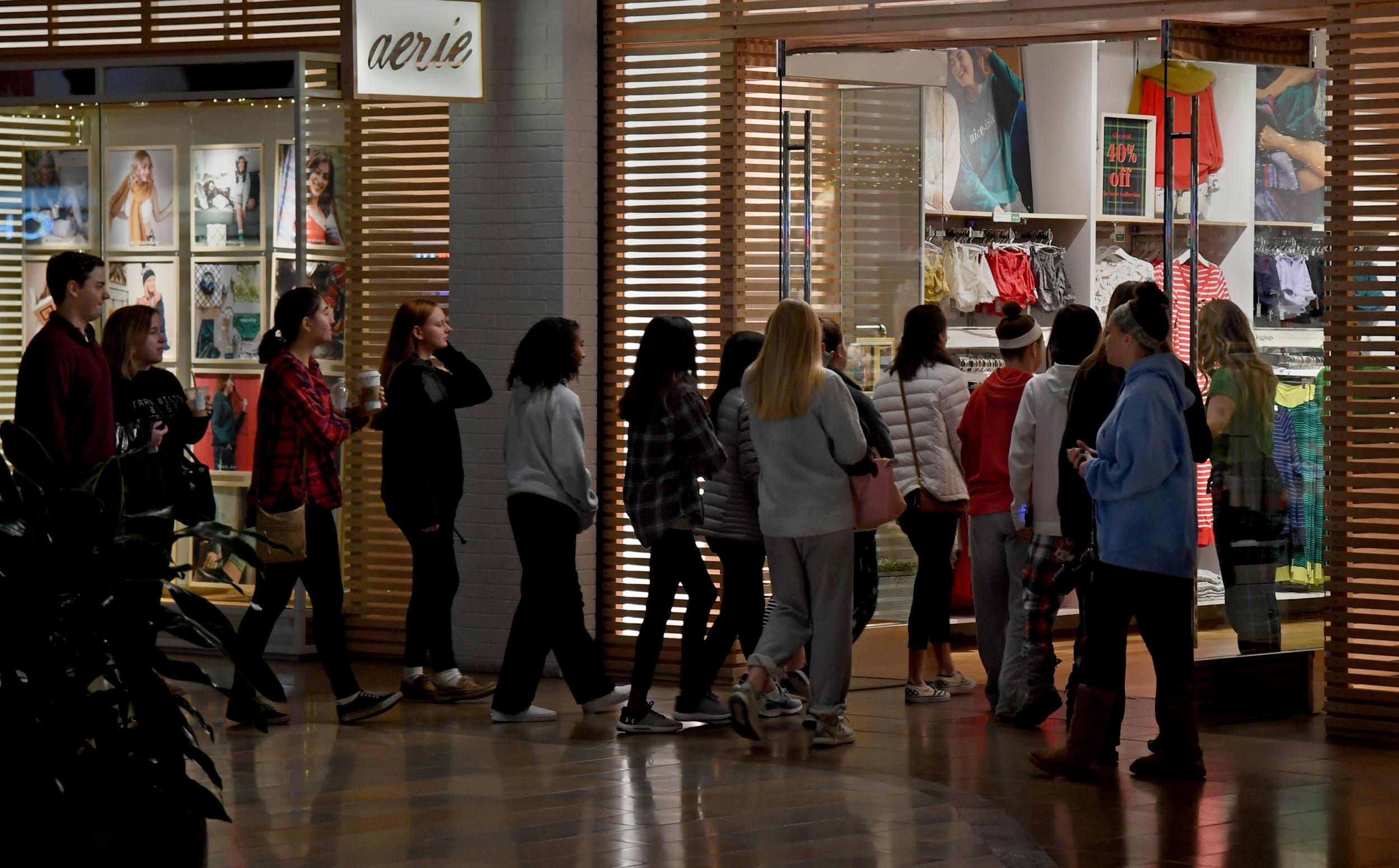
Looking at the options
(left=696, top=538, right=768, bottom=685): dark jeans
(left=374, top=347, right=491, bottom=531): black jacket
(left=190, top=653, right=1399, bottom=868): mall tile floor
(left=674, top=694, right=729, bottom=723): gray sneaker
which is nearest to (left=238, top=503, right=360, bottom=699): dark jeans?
(left=190, top=653, right=1399, bottom=868): mall tile floor

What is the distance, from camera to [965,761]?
7.02m

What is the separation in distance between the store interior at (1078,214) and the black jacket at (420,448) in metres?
2.03

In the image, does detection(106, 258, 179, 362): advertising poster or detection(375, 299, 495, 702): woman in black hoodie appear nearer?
detection(375, 299, 495, 702): woman in black hoodie

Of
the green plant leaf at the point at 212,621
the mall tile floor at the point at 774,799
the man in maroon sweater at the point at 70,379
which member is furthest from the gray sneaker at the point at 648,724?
the green plant leaf at the point at 212,621

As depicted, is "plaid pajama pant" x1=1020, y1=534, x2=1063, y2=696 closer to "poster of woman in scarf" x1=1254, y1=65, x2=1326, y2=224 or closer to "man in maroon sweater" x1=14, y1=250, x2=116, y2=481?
"poster of woman in scarf" x1=1254, y1=65, x2=1326, y2=224

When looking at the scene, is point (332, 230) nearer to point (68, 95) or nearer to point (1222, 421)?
point (68, 95)

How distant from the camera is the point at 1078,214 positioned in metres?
11.0

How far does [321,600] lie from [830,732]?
7.34ft

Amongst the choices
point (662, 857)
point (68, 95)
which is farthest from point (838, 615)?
point (68, 95)

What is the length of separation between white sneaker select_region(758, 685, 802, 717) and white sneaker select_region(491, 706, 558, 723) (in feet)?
3.07

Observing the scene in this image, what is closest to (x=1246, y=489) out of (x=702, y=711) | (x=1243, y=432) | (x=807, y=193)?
(x=1243, y=432)

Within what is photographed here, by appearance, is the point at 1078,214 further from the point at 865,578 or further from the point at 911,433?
the point at 865,578

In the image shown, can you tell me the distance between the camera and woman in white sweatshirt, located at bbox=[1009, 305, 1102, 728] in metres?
7.54

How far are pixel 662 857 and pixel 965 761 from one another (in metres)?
1.90
